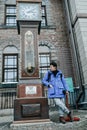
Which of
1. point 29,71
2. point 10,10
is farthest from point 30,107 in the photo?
point 10,10

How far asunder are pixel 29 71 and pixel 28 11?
192 centimetres

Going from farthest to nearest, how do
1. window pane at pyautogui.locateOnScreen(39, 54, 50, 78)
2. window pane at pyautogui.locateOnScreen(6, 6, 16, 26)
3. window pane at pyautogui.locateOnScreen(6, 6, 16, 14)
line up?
window pane at pyautogui.locateOnScreen(6, 6, 16, 14) < window pane at pyautogui.locateOnScreen(6, 6, 16, 26) < window pane at pyautogui.locateOnScreen(39, 54, 50, 78)

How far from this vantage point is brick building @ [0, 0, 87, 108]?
9289 millimetres

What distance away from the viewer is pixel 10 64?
951 centimetres

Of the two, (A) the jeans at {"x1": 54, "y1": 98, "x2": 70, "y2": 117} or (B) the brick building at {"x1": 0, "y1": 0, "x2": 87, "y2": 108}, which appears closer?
(A) the jeans at {"x1": 54, "y1": 98, "x2": 70, "y2": 117}

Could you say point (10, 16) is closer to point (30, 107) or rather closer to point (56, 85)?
point (56, 85)

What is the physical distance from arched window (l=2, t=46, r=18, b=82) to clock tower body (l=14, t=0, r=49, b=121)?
4827mm

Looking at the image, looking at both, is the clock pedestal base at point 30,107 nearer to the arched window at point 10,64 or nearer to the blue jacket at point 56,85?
the blue jacket at point 56,85

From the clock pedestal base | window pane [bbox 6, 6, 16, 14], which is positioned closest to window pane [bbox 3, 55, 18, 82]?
window pane [bbox 6, 6, 16, 14]

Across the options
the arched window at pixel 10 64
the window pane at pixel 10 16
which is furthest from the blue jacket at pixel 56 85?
the window pane at pixel 10 16

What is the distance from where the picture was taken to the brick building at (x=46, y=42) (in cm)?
929

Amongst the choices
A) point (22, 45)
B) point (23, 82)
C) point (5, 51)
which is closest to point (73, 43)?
point (5, 51)

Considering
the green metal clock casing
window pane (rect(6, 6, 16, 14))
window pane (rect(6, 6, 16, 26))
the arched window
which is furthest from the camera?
window pane (rect(6, 6, 16, 14))

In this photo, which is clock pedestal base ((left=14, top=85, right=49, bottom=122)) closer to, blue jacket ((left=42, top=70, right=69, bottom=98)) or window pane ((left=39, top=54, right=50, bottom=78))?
blue jacket ((left=42, top=70, right=69, bottom=98))
